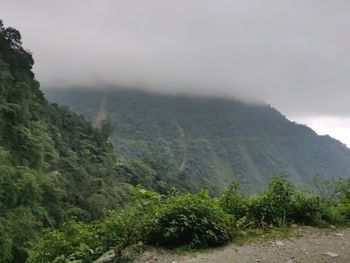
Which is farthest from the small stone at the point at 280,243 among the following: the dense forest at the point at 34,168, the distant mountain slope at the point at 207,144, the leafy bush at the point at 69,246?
the distant mountain slope at the point at 207,144

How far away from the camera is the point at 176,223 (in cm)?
487

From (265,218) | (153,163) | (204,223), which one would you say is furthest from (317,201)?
(153,163)

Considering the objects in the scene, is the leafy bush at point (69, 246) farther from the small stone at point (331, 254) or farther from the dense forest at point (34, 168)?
the dense forest at point (34, 168)

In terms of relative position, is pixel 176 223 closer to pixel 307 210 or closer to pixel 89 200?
pixel 307 210

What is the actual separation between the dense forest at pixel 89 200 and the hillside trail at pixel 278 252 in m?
0.19

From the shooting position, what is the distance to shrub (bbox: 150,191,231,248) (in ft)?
16.0

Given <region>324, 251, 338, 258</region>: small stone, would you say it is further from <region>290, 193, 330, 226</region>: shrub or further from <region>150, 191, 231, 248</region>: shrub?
<region>150, 191, 231, 248</region>: shrub

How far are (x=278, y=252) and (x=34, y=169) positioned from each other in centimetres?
2686

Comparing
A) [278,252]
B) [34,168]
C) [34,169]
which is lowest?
[34,168]

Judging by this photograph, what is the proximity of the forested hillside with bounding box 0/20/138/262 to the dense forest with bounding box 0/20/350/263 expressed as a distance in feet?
0.24

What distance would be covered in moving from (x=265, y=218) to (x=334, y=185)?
199 centimetres

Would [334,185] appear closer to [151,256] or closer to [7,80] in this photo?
[151,256]

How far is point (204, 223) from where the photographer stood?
196 inches

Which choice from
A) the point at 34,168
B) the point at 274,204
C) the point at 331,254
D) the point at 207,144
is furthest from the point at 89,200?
the point at 207,144
